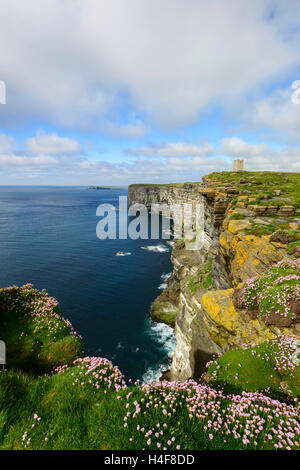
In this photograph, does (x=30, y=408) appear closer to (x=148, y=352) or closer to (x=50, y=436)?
(x=50, y=436)

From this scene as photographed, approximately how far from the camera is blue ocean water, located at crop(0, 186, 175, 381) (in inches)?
1415

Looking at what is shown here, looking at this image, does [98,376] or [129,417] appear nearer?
[129,417]

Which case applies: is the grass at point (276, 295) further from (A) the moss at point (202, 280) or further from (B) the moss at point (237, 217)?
(A) the moss at point (202, 280)

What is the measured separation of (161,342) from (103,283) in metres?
25.1

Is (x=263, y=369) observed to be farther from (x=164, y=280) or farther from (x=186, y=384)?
(x=164, y=280)

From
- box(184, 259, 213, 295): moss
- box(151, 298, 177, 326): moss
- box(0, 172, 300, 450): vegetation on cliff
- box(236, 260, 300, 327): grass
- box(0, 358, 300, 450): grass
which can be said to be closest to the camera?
box(0, 358, 300, 450): grass

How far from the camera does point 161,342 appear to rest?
37.9m

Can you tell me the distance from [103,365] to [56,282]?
179 ft

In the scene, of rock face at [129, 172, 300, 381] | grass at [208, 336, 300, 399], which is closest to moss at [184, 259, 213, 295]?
rock face at [129, 172, 300, 381]

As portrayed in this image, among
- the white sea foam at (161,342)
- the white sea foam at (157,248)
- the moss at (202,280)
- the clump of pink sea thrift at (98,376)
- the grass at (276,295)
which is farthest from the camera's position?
the white sea foam at (157,248)

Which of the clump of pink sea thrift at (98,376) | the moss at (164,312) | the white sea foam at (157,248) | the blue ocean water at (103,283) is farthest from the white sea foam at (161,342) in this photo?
the white sea foam at (157,248)

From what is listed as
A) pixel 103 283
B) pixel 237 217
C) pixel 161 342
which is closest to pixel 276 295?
pixel 237 217

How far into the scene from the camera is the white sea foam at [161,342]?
1218 inches

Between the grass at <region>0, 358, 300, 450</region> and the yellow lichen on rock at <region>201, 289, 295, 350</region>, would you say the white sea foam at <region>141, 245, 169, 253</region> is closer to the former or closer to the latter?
the yellow lichen on rock at <region>201, 289, 295, 350</region>
